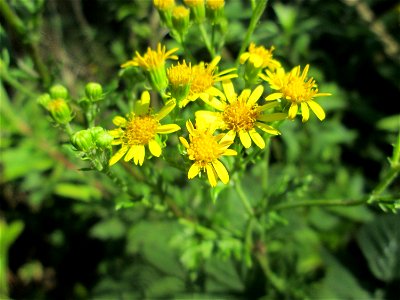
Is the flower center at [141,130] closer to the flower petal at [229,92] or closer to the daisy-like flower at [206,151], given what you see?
the daisy-like flower at [206,151]

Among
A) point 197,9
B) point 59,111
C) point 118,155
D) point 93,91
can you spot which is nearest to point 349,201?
point 118,155

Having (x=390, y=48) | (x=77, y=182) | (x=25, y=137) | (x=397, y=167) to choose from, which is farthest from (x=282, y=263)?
(x=390, y=48)

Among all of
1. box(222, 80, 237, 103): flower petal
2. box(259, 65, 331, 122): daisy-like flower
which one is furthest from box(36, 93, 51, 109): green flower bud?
box(259, 65, 331, 122): daisy-like flower

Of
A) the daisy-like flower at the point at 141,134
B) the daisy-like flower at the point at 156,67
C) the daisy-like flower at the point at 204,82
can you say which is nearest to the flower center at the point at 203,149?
the daisy-like flower at the point at 141,134

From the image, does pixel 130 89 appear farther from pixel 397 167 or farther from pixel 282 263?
pixel 282 263

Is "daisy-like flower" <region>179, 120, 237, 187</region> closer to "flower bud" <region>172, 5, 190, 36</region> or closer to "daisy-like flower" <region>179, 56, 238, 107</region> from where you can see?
"daisy-like flower" <region>179, 56, 238, 107</region>
